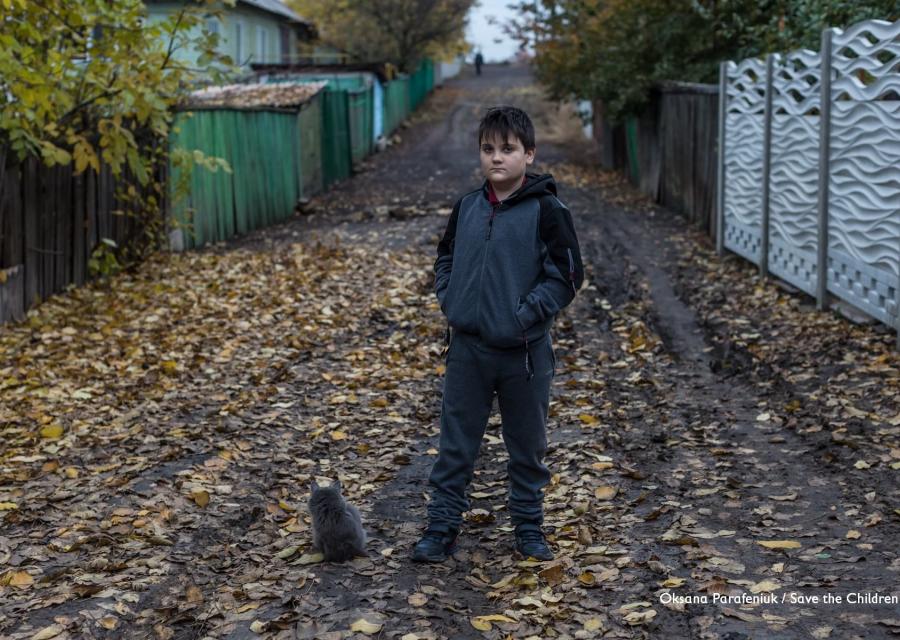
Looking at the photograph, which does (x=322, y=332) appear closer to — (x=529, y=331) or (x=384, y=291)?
(x=384, y=291)

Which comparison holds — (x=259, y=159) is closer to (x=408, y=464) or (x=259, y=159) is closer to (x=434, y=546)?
(x=408, y=464)

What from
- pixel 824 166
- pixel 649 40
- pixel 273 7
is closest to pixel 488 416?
pixel 824 166

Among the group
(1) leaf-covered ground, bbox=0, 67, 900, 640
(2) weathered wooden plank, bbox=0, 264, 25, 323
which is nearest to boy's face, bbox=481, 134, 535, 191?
(1) leaf-covered ground, bbox=0, 67, 900, 640

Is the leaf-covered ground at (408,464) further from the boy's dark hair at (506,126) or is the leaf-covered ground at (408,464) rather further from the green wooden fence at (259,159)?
the green wooden fence at (259,159)

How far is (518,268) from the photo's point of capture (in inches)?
170

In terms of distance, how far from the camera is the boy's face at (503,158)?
4262 mm

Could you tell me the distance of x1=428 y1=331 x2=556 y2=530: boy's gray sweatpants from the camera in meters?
4.39

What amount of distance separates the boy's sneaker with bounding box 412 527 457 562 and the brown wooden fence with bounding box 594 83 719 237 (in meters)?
10.8

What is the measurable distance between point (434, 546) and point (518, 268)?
1260 millimetres

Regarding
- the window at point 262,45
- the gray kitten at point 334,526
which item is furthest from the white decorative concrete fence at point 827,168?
the window at point 262,45

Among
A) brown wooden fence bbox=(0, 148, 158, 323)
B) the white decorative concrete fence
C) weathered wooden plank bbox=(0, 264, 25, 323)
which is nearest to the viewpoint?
the white decorative concrete fence

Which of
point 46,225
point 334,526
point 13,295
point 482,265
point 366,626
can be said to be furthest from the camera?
point 46,225

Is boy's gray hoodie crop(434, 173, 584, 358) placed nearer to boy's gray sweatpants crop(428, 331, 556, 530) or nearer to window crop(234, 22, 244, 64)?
boy's gray sweatpants crop(428, 331, 556, 530)

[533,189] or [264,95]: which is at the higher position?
[264,95]
